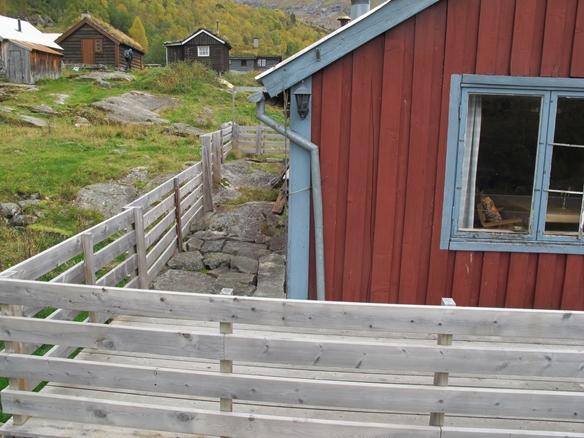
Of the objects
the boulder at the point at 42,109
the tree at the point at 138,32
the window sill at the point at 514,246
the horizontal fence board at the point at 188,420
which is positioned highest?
the tree at the point at 138,32

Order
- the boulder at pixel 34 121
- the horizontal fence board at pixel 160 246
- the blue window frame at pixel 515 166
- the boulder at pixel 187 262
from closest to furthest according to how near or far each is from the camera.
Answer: the blue window frame at pixel 515 166 < the horizontal fence board at pixel 160 246 < the boulder at pixel 187 262 < the boulder at pixel 34 121

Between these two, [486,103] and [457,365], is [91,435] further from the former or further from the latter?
[486,103]

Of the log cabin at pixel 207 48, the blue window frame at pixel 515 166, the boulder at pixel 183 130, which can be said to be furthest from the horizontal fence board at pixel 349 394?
the log cabin at pixel 207 48

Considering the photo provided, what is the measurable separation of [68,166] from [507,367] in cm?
1308

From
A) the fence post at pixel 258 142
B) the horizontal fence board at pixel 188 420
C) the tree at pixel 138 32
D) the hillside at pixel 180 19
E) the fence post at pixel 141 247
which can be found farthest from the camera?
the tree at pixel 138 32

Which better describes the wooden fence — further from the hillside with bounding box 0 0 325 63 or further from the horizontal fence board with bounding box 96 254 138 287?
the hillside with bounding box 0 0 325 63

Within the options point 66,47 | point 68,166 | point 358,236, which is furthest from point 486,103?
point 66,47

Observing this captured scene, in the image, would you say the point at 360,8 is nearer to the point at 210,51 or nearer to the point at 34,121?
the point at 34,121

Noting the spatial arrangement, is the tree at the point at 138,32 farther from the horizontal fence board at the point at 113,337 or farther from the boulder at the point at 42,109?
the horizontal fence board at the point at 113,337

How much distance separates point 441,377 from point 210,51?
1988 inches

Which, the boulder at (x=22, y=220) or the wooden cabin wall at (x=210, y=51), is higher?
the wooden cabin wall at (x=210, y=51)

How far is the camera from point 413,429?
347 centimetres

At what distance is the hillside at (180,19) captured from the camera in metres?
91.5

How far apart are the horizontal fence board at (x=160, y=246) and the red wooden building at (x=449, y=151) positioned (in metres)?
2.48
